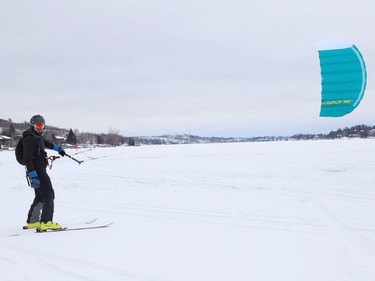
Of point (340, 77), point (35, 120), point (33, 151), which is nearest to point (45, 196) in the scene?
point (33, 151)

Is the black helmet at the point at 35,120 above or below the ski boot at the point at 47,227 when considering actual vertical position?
above

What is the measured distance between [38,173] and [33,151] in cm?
37

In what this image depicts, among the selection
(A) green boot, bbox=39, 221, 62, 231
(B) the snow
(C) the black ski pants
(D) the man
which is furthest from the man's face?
(B) the snow

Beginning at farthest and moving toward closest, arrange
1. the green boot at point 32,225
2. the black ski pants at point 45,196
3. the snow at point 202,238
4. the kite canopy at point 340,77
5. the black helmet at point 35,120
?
1. the green boot at point 32,225
2. the black ski pants at point 45,196
3. the black helmet at point 35,120
4. the kite canopy at point 340,77
5. the snow at point 202,238

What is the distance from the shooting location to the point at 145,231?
17.4 feet

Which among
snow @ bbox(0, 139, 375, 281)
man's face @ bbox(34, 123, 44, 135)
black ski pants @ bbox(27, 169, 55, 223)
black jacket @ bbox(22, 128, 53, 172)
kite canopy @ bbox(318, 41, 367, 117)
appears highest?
kite canopy @ bbox(318, 41, 367, 117)

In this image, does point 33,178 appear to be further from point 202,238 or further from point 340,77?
point 340,77

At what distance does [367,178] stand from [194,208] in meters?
6.85

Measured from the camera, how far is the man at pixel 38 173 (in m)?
5.14

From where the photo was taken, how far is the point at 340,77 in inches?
177

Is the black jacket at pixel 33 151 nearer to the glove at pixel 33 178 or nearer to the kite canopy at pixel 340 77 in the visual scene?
the glove at pixel 33 178

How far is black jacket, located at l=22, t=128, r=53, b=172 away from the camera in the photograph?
5.13 meters

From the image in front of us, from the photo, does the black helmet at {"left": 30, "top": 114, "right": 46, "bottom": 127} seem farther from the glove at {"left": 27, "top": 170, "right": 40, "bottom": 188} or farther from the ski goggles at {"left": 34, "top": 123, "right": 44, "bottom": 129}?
the glove at {"left": 27, "top": 170, "right": 40, "bottom": 188}

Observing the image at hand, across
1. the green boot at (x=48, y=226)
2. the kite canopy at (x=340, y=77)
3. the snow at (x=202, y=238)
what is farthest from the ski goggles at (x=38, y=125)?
the kite canopy at (x=340, y=77)
